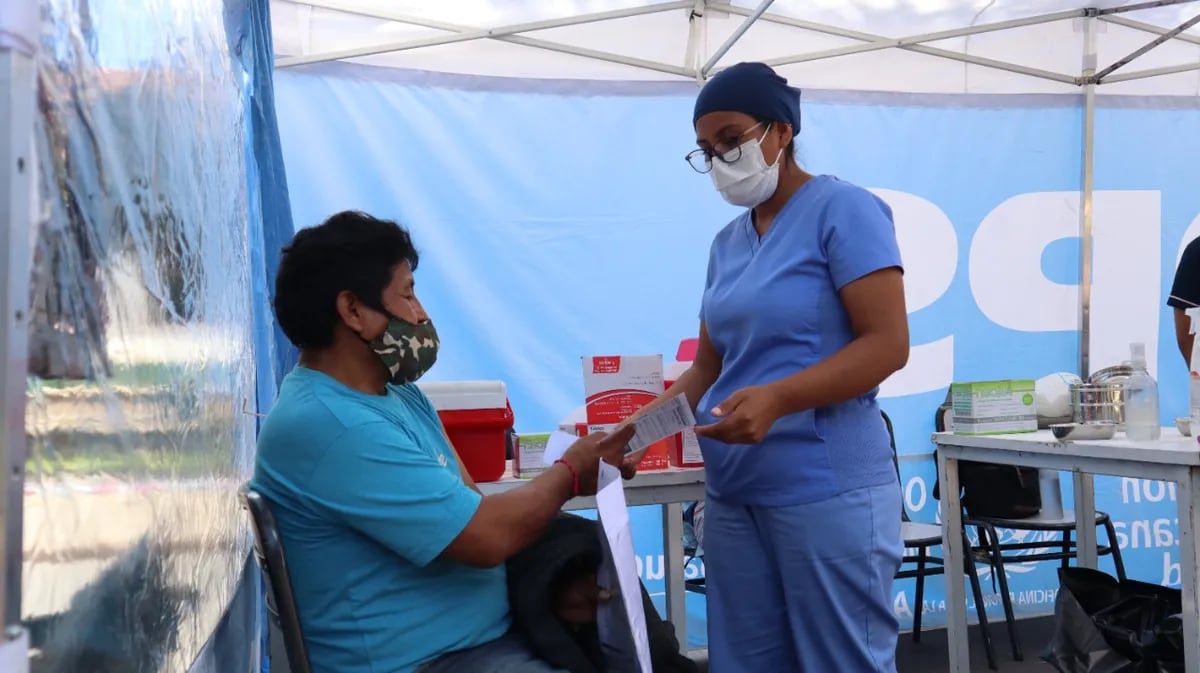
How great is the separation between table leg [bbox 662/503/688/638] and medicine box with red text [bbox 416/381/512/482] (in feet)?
1.53

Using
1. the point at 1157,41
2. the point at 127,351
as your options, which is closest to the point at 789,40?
the point at 1157,41

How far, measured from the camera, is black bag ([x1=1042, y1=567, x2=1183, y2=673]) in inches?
93.6

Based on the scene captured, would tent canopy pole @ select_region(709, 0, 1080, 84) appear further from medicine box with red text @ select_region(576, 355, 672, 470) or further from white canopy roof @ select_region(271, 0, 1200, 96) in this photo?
medicine box with red text @ select_region(576, 355, 672, 470)

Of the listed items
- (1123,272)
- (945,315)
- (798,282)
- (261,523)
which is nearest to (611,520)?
(261,523)

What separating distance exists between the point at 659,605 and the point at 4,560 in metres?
3.25

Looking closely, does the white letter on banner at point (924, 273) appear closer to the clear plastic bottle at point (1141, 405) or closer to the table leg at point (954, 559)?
the table leg at point (954, 559)

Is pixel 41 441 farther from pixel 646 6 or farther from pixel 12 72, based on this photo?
pixel 646 6

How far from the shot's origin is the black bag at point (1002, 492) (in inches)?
140

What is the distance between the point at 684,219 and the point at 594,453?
2.47 meters

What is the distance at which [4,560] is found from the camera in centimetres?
61

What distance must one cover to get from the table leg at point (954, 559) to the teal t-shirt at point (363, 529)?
1923 mm

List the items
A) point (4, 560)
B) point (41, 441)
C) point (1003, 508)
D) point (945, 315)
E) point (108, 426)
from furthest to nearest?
point (945, 315) < point (1003, 508) < point (108, 426) < point (41, 441) < point (4, 560)

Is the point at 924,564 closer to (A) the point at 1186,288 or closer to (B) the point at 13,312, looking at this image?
(A) the point at 1186,288

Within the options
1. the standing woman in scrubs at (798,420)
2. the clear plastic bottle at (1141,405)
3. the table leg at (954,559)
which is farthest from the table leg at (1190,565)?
the standing woman in scrubs at (798,420)
